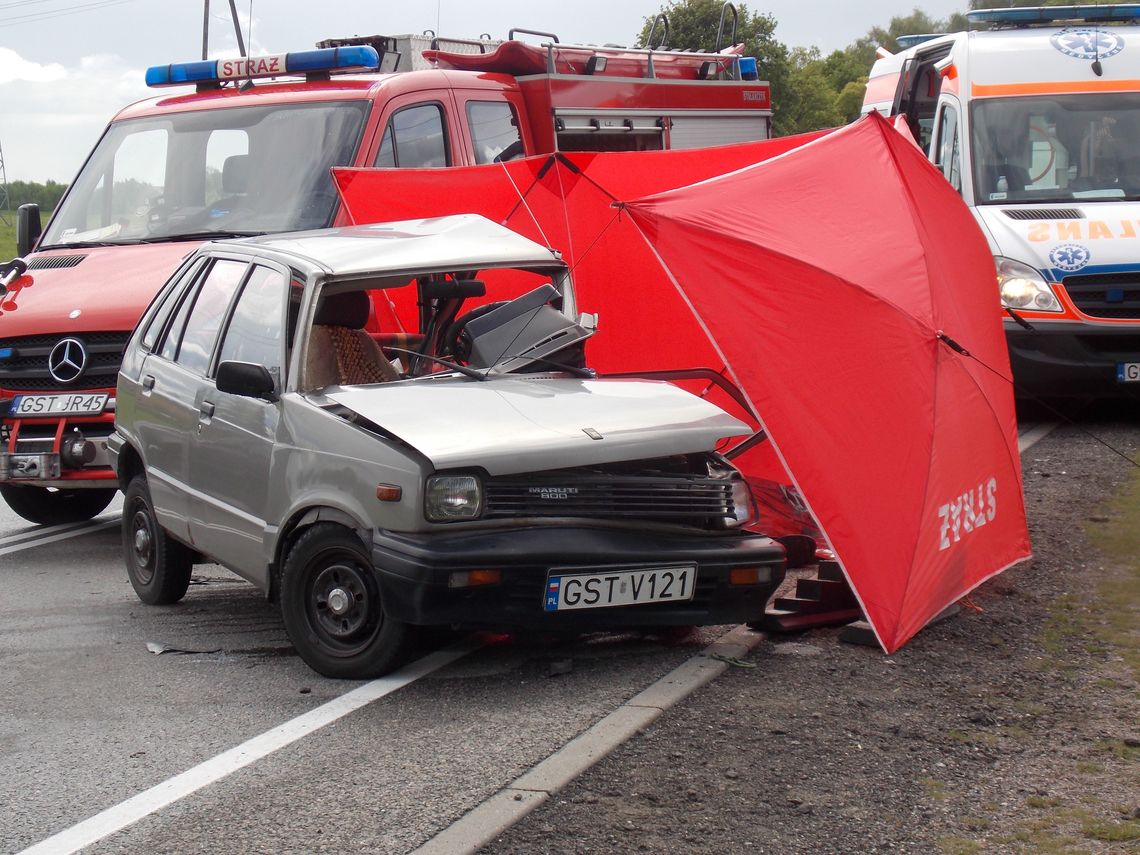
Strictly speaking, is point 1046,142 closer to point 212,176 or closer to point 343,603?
point 212,176

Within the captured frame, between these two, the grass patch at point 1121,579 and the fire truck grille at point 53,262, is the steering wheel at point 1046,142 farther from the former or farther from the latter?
the fire truck grille at point 53,262

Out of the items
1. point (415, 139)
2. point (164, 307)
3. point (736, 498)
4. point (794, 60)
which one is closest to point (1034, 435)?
point (415, 139)

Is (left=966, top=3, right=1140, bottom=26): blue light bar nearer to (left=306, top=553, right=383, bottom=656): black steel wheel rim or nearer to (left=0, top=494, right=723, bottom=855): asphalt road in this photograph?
(left=0, top=494, right=723, bottom=855): asphalt road

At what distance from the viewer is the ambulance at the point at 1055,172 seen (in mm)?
11367

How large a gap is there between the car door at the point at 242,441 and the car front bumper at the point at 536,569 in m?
0.96

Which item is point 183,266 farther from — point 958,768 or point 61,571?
point 958,768

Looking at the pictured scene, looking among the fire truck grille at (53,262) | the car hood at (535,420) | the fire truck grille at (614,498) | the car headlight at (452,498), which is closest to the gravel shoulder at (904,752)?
the fire truck grille at (614,498)

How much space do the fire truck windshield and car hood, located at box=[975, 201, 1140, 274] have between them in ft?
15.9

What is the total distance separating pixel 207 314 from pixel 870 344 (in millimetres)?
3105

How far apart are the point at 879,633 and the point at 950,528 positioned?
0.70 meters

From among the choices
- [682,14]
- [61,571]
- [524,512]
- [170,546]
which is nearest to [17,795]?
[524,512]

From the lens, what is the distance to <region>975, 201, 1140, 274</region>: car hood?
1131 cm

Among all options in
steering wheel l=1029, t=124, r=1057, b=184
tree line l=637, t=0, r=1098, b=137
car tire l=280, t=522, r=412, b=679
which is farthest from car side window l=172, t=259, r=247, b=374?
tree line l=637, t=0, r=1098, b=137

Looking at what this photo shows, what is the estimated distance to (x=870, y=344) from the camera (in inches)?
256
